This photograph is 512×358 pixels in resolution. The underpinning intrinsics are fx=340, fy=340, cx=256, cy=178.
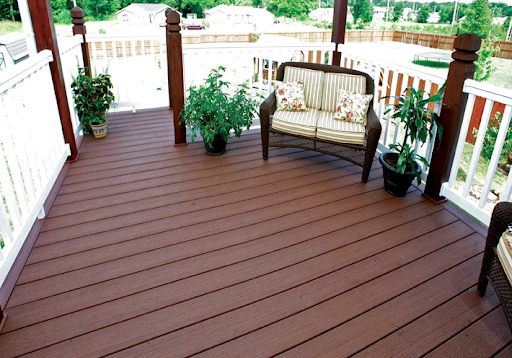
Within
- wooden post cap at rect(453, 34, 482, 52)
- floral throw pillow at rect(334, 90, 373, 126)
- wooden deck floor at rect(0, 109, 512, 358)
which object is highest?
wooden post cap at rect(453, 34, 482, 52)

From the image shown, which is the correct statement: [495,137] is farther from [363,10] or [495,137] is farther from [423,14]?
[363,10]

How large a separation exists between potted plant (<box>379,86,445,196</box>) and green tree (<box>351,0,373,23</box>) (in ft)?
40.6

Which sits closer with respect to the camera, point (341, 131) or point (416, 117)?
point (416, 117)

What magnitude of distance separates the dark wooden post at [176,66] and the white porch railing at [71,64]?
1116 millimetres

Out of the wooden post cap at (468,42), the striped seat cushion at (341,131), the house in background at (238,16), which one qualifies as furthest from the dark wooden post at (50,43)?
the house in background at (238,16)

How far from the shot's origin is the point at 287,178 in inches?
128

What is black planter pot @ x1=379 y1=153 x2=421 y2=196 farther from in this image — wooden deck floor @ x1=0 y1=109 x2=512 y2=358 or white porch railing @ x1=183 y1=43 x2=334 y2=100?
white porch railing @ x1=183 y1=43 x2=334 y2=100

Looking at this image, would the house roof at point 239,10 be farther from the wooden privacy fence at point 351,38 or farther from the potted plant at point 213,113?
the potted plant at point 213,113

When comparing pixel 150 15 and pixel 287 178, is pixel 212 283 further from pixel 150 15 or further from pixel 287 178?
pixel 150 15

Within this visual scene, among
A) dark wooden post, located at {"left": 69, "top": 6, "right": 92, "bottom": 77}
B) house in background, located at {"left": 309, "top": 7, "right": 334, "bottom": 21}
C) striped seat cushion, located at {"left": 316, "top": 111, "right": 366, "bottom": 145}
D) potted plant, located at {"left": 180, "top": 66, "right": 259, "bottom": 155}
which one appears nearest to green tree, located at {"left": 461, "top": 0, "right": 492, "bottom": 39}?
house in background, located at {"left": 309, "top": 7, "right": 334, "bottom": 21}

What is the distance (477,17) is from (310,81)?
11925mm

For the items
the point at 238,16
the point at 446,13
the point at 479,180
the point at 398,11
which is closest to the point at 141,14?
the point at 238,16

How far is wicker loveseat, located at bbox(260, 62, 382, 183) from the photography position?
123 inches

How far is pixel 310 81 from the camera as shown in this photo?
3678mm
